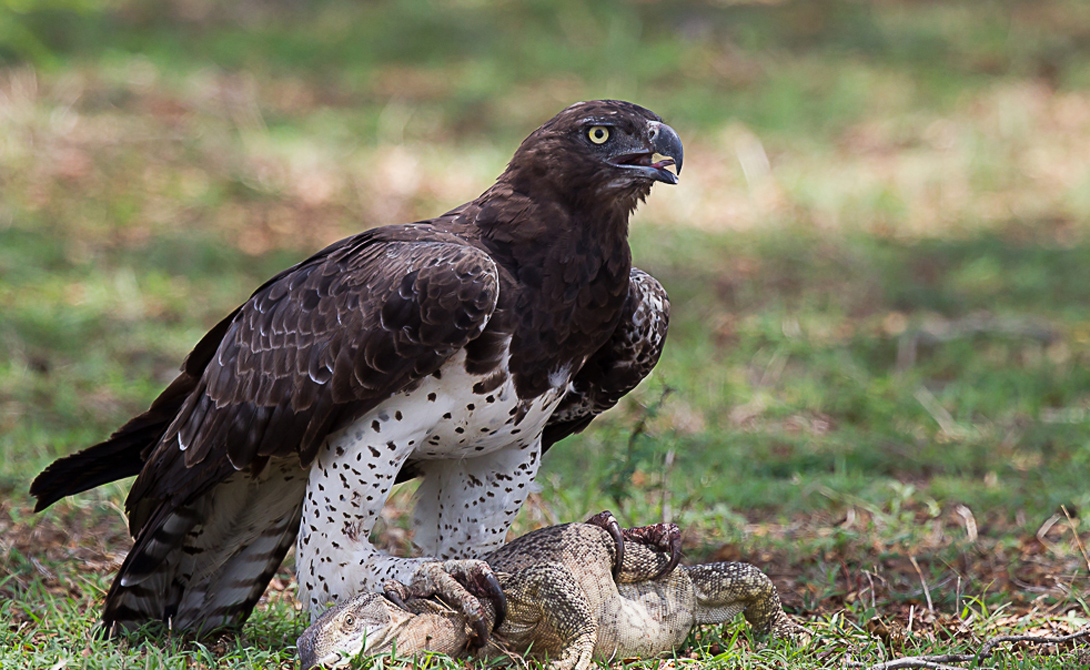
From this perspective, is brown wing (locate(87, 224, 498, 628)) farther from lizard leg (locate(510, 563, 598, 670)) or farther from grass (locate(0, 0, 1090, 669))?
lizard leg (locate(510, 563, 598, 670))

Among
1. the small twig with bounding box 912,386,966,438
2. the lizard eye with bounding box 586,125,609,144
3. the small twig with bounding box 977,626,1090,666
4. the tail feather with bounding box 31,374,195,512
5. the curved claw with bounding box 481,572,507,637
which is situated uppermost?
the lizard eye with bounding box 586,125,609,144

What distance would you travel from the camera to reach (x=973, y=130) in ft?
40.6

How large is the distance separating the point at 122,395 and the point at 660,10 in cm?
1025

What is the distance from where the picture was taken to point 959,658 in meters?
3.79

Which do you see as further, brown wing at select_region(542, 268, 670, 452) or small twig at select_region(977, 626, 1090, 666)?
brown wing at select_region(542, 268, 670, 452)

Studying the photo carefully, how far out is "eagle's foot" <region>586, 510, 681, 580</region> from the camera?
13.6 ft

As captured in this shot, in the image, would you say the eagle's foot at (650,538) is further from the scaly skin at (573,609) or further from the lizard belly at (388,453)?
the lizard belly at (388,453)

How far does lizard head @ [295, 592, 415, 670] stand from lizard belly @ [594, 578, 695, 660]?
0.65m

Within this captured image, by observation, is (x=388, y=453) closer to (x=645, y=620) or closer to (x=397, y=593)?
(x=397, y=593)

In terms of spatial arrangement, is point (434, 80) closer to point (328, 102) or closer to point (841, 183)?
point (328, 102)

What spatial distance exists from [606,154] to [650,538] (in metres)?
1.32

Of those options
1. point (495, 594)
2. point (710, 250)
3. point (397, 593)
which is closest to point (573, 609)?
point (495, 594)

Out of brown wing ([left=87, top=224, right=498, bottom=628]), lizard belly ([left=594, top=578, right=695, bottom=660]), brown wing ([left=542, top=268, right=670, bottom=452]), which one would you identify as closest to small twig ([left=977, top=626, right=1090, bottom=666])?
lizard belly ([left=594, top=578, right=695, bottom=660])

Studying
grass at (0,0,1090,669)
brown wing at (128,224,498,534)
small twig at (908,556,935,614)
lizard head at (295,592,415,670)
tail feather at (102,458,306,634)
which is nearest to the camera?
lizard head at (295,592,415,670)
